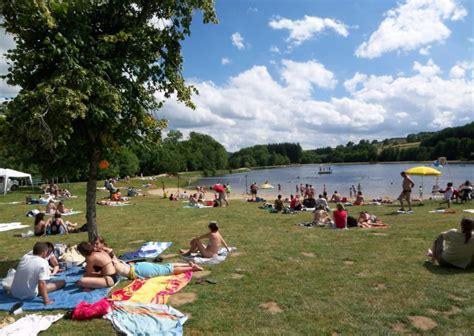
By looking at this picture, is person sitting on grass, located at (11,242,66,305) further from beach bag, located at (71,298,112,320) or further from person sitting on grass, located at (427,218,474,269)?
person sitting on grass, located at (427,218,474,269)

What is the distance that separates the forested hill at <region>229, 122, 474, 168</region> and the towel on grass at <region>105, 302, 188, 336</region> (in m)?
124

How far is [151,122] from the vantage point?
26.8ft

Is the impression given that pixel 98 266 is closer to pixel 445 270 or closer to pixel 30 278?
pixel 30 278

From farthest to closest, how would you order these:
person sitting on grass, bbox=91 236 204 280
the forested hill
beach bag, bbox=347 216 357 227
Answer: the forested hill → beach bag, bbox=347 216 357 227 → person sitting on grass, bbox=91 236 204 280

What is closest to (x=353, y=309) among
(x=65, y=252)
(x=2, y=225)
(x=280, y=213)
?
(x=65, y=252)

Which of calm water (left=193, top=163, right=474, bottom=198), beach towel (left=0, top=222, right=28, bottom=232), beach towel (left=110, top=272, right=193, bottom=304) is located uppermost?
beach towel (left=0, top=222, right=28, bottom=232)

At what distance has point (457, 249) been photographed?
7.58 meters

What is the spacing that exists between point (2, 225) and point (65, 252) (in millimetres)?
8149

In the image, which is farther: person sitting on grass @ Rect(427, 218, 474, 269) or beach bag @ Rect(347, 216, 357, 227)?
beach bag @ Rect(347, 216, 357, 227)

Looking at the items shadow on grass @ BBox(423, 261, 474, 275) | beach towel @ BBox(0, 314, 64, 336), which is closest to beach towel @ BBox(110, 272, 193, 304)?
beach towel @ BBox(0, 314, 64, 336)

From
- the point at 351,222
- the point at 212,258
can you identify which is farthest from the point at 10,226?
the point at 351,222

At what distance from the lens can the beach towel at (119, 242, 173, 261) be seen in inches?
354

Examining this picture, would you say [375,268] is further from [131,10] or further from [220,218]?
[220,218]

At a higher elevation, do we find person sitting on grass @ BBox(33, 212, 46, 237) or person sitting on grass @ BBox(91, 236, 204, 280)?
person sitting on grass @ BBox(33, 212, 46, 237)
